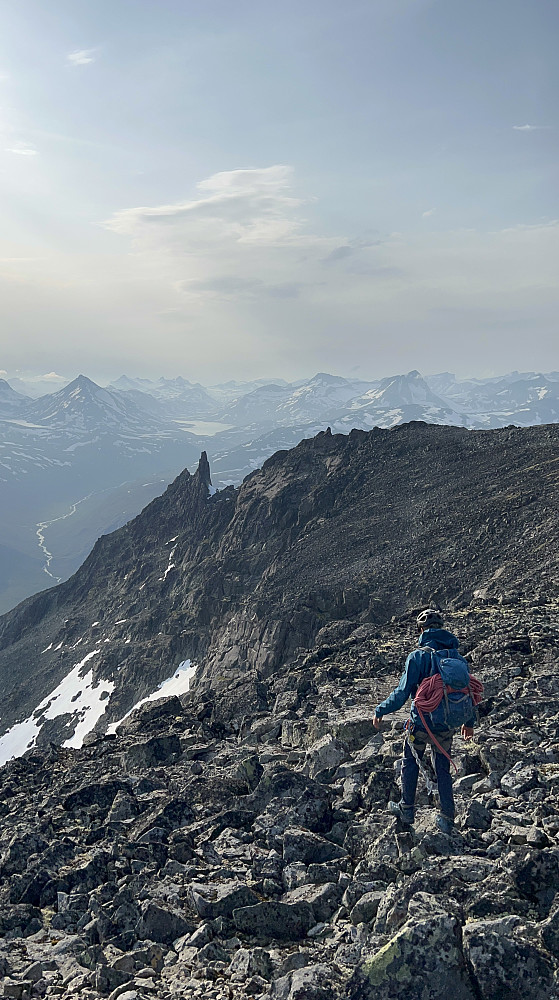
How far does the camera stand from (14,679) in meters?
105

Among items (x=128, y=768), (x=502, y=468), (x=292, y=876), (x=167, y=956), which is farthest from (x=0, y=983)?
(x=502, y=468)

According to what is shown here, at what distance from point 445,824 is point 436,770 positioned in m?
0.81

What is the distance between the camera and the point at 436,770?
1068 centimetres

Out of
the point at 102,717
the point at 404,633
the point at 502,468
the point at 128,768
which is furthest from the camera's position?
the point at 102,717

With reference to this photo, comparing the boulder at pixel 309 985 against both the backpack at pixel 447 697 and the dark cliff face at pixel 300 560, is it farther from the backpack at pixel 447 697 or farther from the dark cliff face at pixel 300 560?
the dark cliff face at pixel 300 560

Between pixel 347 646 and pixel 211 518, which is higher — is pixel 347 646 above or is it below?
below

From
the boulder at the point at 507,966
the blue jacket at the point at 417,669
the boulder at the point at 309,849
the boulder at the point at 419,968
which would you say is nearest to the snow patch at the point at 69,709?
the boulder at the point at 309,849

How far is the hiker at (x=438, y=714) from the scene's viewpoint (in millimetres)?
10562

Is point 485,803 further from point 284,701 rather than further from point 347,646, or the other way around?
point 347,646

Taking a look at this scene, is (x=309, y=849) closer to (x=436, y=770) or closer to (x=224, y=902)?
(x=224, y=902)

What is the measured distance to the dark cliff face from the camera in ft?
164

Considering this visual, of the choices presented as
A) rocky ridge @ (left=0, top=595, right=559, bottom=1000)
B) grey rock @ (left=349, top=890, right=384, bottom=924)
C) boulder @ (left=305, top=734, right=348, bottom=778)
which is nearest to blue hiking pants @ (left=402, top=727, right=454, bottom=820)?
rocky ridge @ (left=0, top=595, right=559, bottom=1000)

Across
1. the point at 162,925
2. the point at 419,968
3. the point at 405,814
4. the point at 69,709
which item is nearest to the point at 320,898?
the point at 405,814

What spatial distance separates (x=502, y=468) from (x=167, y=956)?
192 ft
